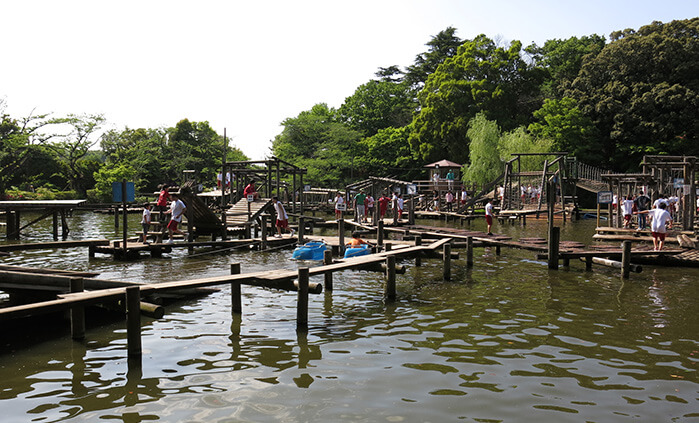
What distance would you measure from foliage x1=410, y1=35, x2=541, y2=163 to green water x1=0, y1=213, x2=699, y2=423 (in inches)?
1589

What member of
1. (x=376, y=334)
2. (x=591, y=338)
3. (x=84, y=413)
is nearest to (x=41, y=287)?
(x=84, y=413)

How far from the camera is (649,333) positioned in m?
9.98

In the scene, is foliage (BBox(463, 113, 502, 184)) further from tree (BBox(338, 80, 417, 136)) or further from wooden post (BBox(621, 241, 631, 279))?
wooden post (BBox(621, 241, 631, 279))

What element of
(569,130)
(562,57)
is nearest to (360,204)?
(569,130)

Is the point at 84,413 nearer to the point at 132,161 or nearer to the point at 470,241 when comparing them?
the point at 470,241

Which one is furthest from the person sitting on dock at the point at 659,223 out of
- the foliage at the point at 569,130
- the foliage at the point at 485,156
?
the foliage at the point at 569,130

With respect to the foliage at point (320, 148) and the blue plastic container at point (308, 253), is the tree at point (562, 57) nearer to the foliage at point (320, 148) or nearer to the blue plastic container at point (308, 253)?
the foliage at point (320, 148)

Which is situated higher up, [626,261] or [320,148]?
[320,148]

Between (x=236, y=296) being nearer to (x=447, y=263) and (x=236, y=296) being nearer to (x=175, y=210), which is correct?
(x=447, y=263)

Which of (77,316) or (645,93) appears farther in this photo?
(645,93)

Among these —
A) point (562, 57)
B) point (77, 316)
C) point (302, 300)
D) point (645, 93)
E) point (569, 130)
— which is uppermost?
point (562, 57)

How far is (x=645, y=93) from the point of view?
43875mm

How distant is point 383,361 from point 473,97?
47843mm

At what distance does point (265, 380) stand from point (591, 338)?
5.80 metres
